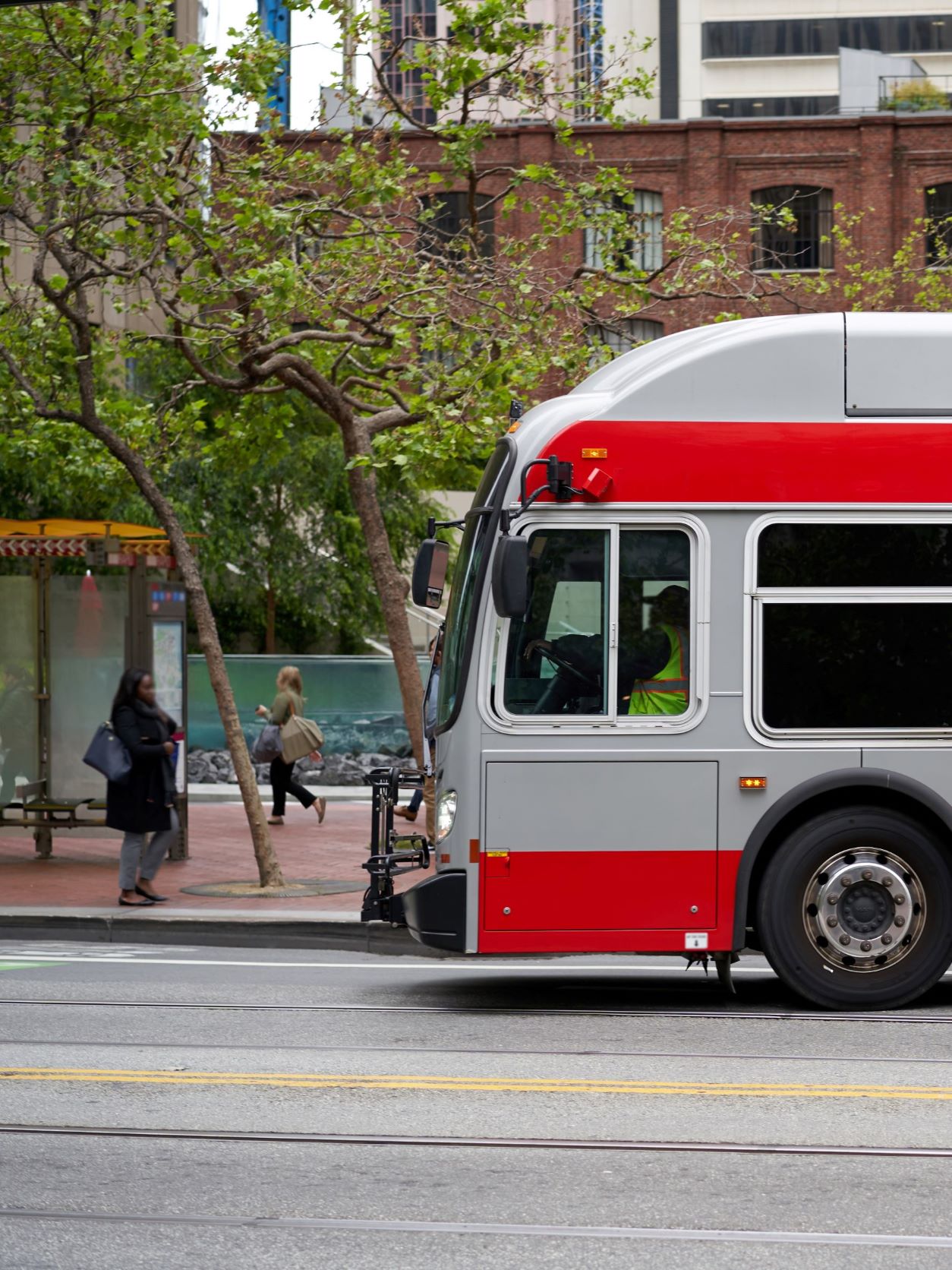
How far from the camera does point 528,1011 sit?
8727 mm

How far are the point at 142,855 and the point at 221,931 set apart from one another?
1.50 metres

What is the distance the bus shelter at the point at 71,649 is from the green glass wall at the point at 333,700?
8.08 metres

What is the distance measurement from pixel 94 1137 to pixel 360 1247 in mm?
1640

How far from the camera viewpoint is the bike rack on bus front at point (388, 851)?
29.7 ft

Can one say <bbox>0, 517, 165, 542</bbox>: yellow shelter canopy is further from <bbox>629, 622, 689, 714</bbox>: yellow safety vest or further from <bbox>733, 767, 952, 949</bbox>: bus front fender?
<bbox>733, 767, 952, 949</bbox>: bus front fender

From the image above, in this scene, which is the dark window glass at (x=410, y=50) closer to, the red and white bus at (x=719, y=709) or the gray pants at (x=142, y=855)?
the gray pants at (x=142, y=855)

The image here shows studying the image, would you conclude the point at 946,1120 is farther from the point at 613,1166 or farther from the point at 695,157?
the point at 695,157

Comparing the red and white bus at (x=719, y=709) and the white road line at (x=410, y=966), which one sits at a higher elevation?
the red and white bus at (x=719, y=709)

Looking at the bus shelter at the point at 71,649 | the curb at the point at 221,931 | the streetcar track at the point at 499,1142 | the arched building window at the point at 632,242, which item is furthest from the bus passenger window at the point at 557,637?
the bus shelter at the point at 71,649

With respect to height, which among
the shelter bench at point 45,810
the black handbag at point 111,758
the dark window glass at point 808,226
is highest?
the dark window glass at point 808,226

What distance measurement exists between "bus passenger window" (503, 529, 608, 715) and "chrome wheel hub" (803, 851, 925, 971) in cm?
143

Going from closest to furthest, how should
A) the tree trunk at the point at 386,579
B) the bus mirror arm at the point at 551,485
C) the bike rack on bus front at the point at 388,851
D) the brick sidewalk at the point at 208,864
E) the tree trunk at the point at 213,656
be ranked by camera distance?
the bus mirror arm at the point at 551,485
the bike rack on bus front at the point at 388,851
the brick sidewalk at the point at 208,864
the tree trunk at the point at 213,656
the tree trunk at the point at 386,579

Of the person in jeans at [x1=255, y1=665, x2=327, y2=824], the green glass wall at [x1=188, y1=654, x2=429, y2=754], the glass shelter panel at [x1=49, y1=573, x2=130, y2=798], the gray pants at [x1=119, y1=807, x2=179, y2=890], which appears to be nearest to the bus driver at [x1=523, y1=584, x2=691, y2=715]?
the gray pants at [x1=119, y1=807, x2=179, y2=890]

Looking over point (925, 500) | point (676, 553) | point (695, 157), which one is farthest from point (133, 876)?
point (695, 157)
